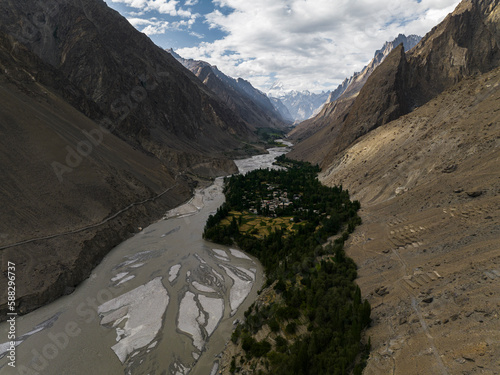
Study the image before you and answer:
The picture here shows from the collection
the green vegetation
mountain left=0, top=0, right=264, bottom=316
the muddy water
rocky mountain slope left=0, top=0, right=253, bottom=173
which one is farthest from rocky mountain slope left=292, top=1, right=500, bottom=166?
the muddy water

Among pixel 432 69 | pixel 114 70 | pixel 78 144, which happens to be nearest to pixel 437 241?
pixel 78 144

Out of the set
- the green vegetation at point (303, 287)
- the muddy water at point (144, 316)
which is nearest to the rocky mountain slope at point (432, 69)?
the green vegetation at point (303, 287)

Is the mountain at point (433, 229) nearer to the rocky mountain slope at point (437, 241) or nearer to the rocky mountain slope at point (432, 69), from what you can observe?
the rocky mountain slope at point (437, 241)

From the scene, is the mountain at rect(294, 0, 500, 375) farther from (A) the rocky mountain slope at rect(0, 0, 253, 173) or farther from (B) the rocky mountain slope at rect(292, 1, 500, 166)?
(A) the rocky mountain slope at rect(0, 0, 253, 173)

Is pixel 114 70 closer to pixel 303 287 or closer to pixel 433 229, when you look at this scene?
pixel 303 287

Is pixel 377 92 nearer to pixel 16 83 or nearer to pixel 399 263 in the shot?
pixel 399 263
